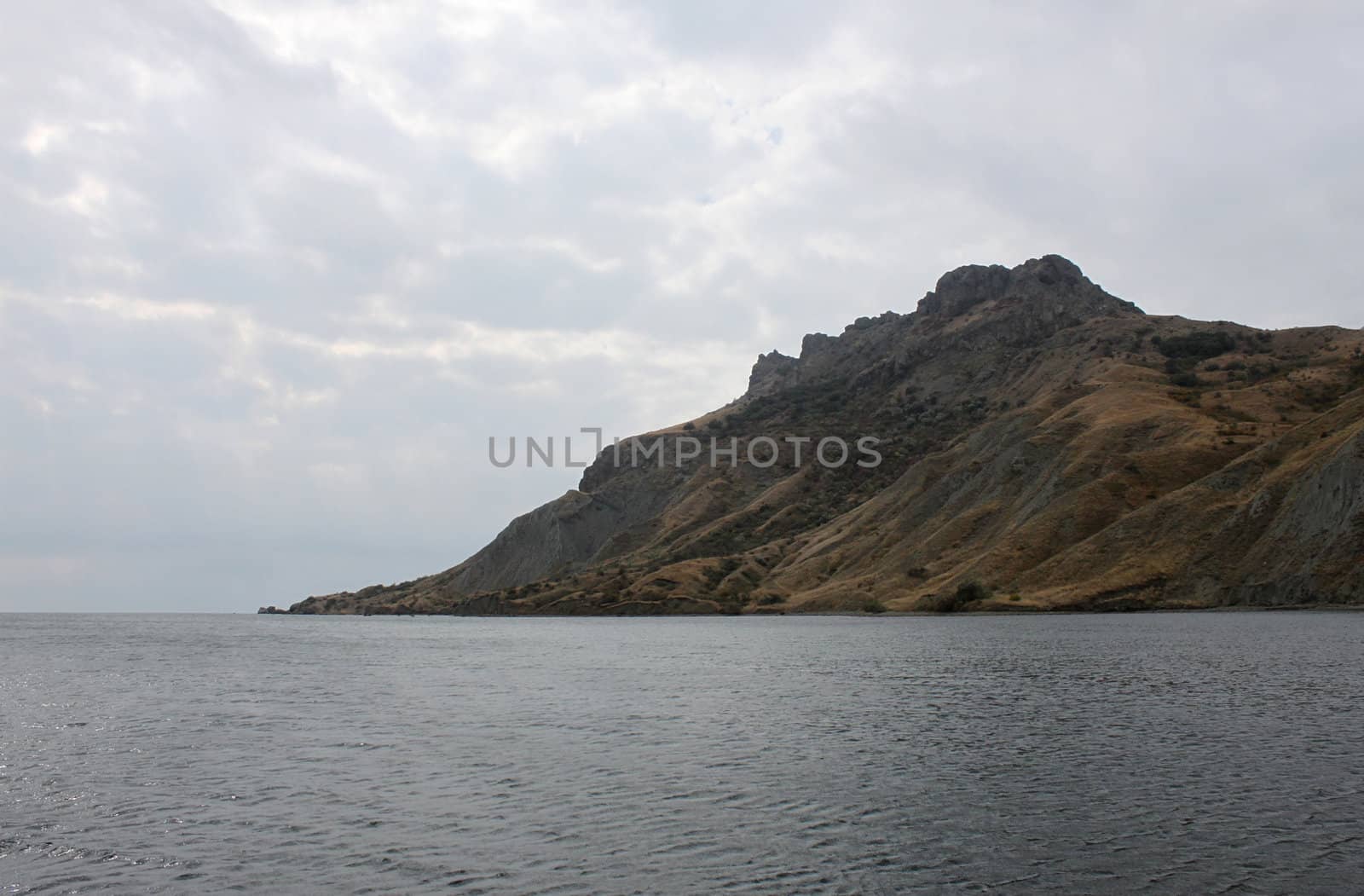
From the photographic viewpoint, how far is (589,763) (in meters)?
37.9

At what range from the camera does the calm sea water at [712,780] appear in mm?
23891

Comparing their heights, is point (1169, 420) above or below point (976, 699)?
above

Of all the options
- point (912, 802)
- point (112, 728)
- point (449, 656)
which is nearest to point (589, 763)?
point (912, 802)

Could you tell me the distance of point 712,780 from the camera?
3469 cm

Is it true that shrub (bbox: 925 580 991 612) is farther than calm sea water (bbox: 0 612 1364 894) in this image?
Yes

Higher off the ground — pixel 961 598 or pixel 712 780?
pixel 961 598

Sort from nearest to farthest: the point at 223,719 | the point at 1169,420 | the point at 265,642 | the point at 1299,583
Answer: the point at 223,719 → the point at 1299,583 → the point at 265,642 → the point at 1169,420

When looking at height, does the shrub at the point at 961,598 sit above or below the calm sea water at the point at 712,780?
above

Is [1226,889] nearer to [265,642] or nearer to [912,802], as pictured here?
[912,802]

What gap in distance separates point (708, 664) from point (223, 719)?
41252 mm

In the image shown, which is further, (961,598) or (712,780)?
(961,598)

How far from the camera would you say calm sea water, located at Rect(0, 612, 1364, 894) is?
23891 mm

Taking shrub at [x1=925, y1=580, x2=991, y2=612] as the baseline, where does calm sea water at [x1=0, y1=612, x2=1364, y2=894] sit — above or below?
below

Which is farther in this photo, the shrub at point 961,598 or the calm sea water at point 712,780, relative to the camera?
the shrub at point 961,598
